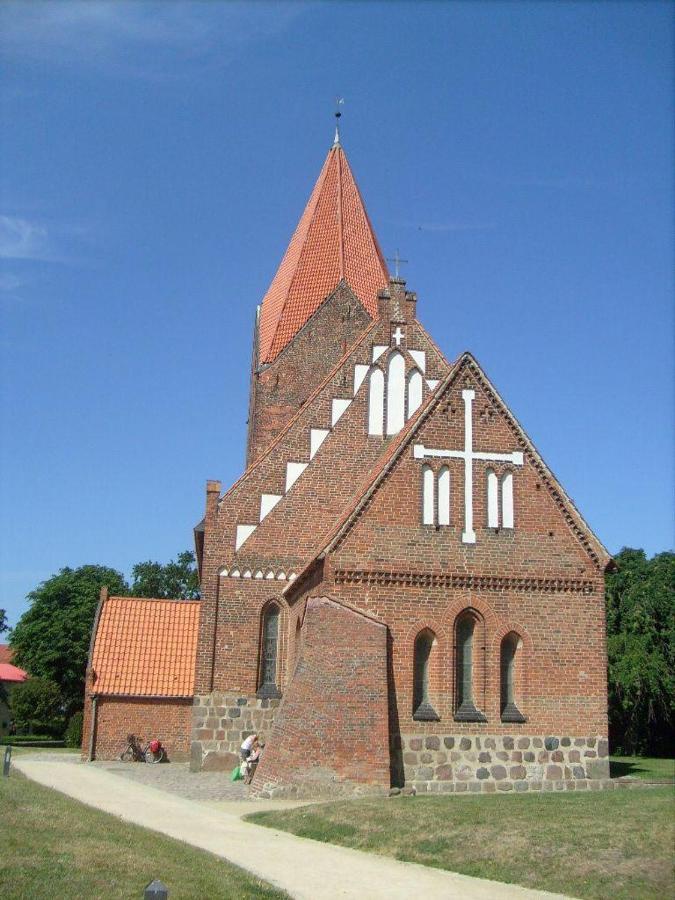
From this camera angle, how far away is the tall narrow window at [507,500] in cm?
1942

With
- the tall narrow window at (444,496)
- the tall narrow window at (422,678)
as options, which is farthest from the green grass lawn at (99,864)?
the tall narrow window at (444,496)

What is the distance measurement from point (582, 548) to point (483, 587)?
2386 mm

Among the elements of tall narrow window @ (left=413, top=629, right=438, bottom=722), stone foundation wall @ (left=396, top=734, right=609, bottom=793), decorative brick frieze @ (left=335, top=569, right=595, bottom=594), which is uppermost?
decorative brick frieze @ (left=335, top=569, right=595, bottom=594)

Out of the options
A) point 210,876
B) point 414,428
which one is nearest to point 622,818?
point 210,876

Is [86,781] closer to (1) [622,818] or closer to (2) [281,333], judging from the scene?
(1) [622,818]

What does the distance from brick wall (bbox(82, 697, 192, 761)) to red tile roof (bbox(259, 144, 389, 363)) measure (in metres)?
10.8

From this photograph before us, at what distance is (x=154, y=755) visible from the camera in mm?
24750

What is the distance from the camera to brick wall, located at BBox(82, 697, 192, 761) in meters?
25.4

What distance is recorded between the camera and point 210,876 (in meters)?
9.38

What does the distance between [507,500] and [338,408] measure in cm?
618

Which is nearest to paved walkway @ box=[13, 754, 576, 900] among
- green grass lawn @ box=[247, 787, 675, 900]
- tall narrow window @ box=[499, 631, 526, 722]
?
green grass lawn @ box=[247, 787, 675, 900]

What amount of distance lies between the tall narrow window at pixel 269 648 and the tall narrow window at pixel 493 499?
20.4ft

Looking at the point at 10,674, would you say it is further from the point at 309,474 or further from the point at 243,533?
the point at 309,474

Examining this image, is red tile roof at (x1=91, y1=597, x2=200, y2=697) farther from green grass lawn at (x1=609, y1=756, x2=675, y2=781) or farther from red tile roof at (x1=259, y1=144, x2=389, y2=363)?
green grass lawn at (x1=609, y1=756, x2=675, y2=781)
